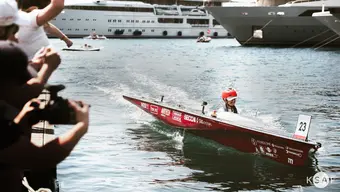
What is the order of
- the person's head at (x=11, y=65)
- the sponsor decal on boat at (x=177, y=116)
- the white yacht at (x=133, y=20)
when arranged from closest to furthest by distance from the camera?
the person's head at (x=11, y=65), the sponsor decal on boat at (x=177, y=116), the white yacht at (x=133, y=20)

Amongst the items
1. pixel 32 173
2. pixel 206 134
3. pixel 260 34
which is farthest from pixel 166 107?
pixel 260 34

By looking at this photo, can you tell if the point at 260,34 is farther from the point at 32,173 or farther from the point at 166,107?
the point at 32,173

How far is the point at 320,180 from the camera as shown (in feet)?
52.4

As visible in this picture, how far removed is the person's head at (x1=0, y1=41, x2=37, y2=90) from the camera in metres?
4.32

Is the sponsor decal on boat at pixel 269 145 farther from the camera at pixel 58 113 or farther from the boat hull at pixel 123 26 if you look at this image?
the boat hull at pixel 123 26

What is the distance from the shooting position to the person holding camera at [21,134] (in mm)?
4230

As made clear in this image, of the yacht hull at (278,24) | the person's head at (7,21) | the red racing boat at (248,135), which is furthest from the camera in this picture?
the yacht hull at (278,24)

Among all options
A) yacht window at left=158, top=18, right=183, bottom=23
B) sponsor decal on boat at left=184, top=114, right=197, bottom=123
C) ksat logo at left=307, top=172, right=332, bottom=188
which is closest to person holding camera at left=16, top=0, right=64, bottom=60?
ksat logo at left=307, top=172, right=332, bottom=188

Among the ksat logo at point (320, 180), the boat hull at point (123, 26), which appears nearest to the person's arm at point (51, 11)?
the ksat logo at point (320, 180)

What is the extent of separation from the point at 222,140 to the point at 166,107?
314cm

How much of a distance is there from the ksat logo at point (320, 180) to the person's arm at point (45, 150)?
1193 cm

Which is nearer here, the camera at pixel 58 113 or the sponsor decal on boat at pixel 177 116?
the camera at pixel 58 113

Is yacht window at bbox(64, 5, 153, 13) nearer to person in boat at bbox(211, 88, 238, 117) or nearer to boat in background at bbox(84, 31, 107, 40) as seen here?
boat in background at bbox(84, 31, 107, 40)

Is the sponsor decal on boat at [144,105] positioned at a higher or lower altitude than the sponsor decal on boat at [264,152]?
higher
